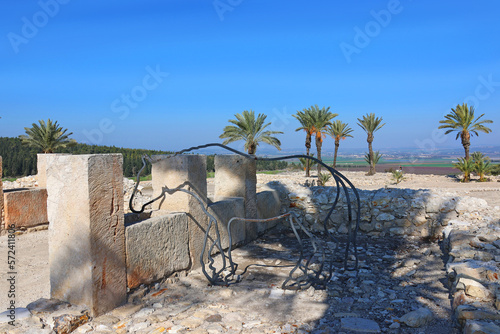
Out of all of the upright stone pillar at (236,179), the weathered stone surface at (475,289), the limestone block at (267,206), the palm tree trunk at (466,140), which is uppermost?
the palm tree trunk at (466,140)

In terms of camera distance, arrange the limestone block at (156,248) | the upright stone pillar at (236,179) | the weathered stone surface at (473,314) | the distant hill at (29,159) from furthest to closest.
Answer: the distant hill at (29,159), the upright stone pillar at (236,179), the limestone block at (156,248), the weathered stone surface at (473,314)

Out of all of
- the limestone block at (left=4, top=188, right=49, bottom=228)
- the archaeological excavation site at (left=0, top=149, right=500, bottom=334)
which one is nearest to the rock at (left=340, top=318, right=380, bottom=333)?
the archaeological excavation site at (left=0, top=149, right=500, bottom=334)

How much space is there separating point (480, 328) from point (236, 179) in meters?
4.35

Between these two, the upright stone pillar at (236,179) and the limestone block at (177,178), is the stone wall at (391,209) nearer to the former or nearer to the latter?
the upright stone pillar at (236,179)

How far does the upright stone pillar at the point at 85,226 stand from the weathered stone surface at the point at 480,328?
3033 millimetres

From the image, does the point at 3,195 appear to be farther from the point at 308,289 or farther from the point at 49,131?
the point at 49,131

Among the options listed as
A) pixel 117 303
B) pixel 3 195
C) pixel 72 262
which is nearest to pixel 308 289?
pixel 117 303

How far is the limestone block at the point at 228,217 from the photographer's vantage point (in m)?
5.47

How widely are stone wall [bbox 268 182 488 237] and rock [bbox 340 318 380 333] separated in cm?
390

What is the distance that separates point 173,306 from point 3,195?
6148mm

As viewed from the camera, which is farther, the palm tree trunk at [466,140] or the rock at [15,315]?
the palm tree trunk at [466,140]

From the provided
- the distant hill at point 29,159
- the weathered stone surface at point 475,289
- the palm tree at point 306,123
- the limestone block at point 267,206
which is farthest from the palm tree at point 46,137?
the weathered stone surface at point 475,289

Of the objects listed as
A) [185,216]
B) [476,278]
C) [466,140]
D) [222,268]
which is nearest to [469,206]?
[476,278]

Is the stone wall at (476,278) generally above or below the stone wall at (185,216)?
below
